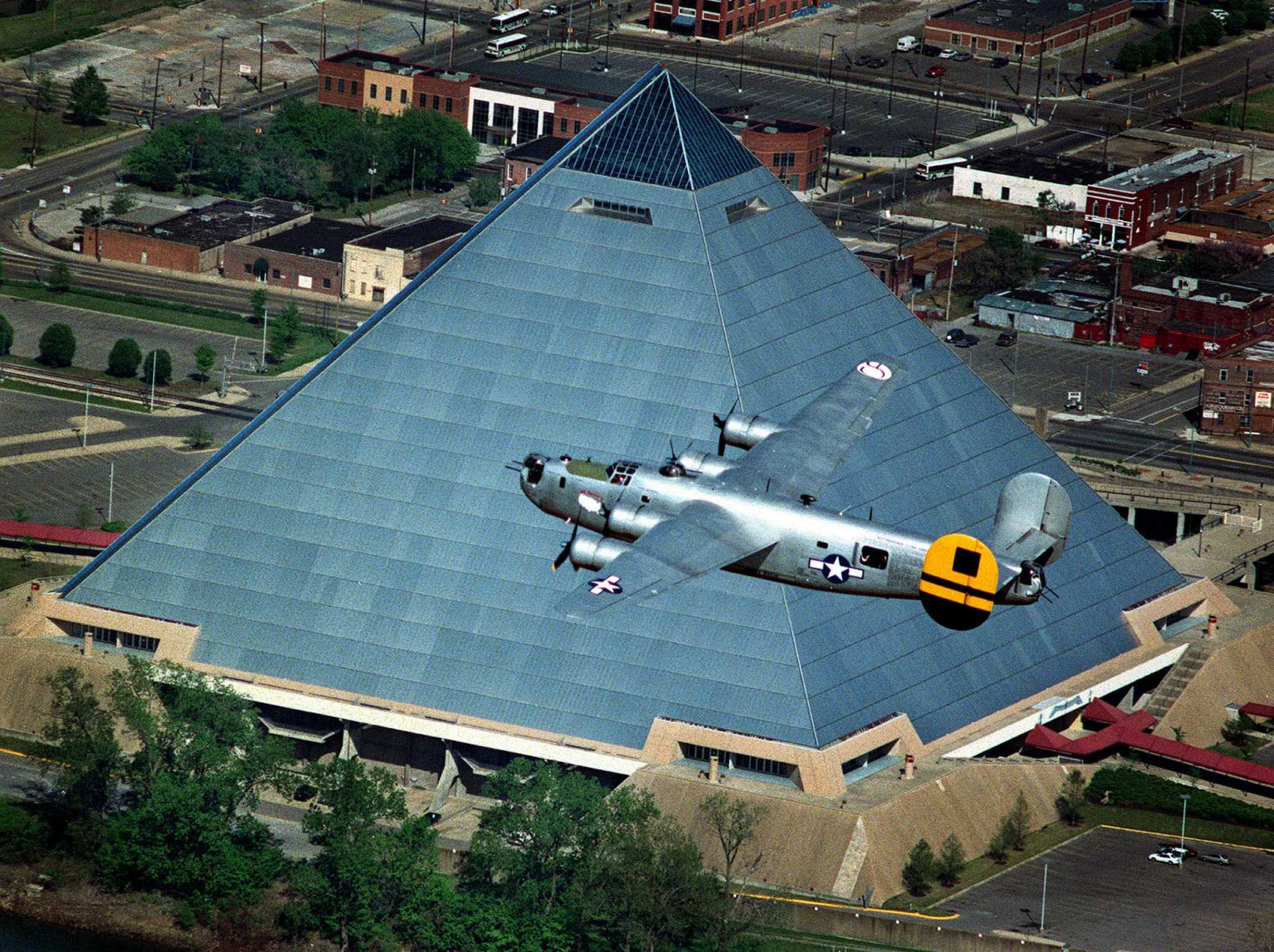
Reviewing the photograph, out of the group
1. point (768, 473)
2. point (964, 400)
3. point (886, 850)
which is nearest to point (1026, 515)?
point (768, 473)

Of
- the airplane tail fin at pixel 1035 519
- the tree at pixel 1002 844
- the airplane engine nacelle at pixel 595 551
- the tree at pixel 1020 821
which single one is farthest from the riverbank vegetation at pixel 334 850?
the airplane tail fin at pixel 1035 519

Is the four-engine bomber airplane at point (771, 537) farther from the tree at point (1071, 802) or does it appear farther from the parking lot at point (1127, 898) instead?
the tree at point (1071, 802)

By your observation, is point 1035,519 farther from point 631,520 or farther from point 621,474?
point 621,474

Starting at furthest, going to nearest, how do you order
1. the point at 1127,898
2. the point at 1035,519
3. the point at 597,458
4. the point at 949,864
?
the point at 597,458
the point at 949,864
the point at 1127,898
the point at 1035,519

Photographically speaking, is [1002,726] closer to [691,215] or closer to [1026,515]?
[691,215]

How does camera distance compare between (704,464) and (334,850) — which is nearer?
(704,464)

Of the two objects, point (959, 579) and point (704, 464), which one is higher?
point (704, 464)

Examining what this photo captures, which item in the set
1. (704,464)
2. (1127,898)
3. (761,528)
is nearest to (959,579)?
(761,528)

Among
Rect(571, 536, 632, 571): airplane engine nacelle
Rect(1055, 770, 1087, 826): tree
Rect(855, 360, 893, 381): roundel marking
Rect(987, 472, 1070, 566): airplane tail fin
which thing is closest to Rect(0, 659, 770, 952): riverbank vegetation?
Rect(1055, 770, 1087, 826): tree
